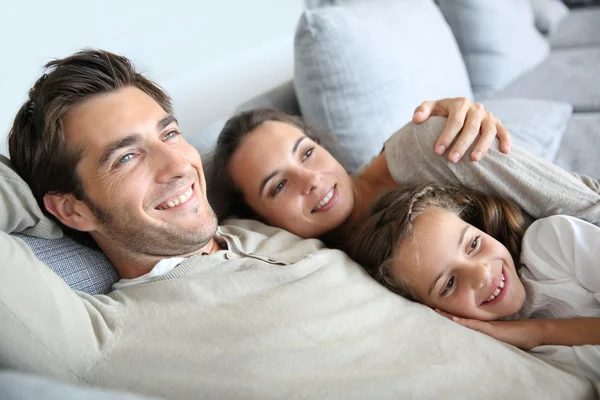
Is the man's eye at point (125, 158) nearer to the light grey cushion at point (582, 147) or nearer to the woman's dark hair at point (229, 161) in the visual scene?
the woman's dark hair at point (229, 161)

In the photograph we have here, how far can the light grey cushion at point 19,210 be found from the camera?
3.63 feet

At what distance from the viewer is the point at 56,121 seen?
1.17 meters

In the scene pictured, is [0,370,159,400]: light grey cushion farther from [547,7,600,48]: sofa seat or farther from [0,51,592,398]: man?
[547,7,600,48]: sofa seat

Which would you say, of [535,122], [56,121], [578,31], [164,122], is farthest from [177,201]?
[578,31]

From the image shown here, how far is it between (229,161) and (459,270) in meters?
0.71

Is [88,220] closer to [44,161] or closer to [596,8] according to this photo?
[44,161]

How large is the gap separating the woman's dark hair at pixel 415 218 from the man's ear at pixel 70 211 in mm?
614

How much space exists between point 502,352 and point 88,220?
2.84 ft

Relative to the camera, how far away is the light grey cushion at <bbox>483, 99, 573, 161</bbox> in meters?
1.98

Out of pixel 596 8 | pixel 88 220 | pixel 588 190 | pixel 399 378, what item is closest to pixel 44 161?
pixel 88 220

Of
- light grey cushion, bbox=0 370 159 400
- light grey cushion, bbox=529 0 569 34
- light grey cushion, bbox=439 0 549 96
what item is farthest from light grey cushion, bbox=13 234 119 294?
light grey cushion, bbox=529 0 569 34

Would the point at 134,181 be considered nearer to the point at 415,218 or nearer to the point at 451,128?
the point at 415,218

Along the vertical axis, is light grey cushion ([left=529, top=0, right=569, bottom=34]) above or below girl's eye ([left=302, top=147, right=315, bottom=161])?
below

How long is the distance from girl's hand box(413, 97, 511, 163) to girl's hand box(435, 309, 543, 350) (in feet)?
1.22
